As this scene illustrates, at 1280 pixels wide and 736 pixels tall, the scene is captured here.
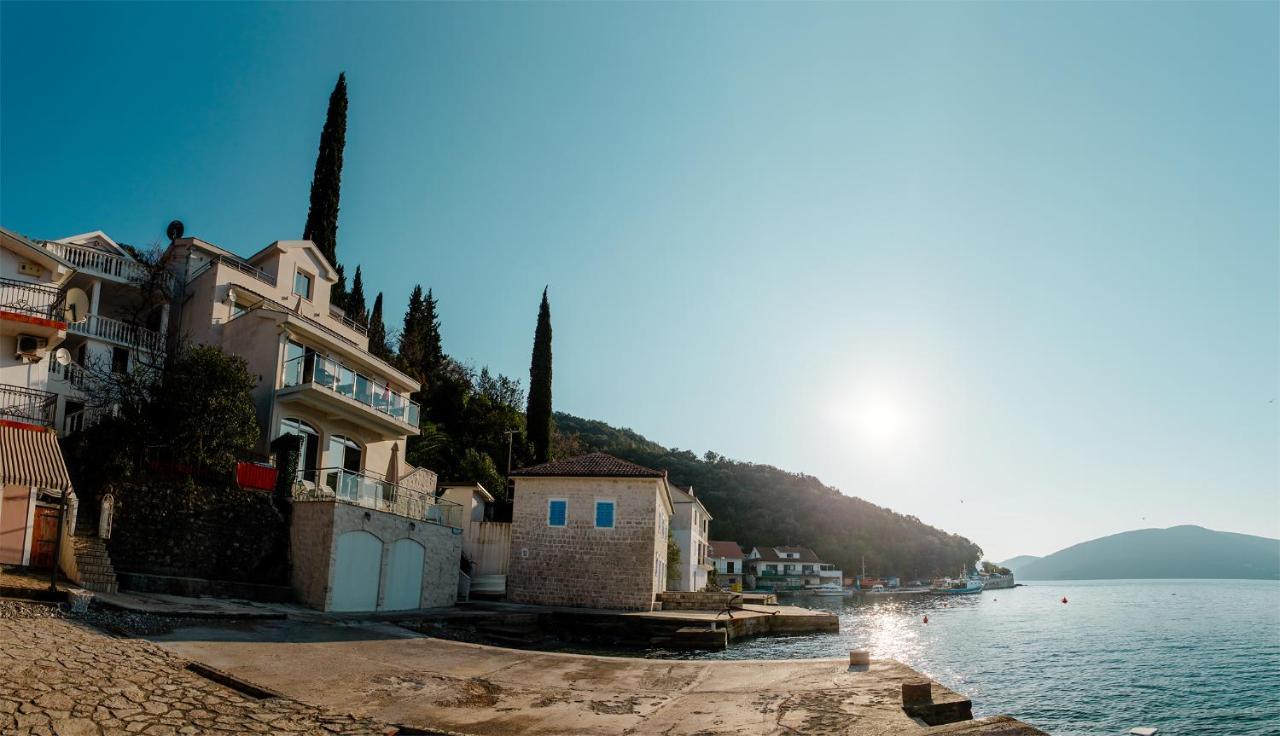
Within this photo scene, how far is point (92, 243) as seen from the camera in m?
29.8

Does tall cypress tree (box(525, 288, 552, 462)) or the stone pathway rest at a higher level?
tall cypress tree (box(525, 288, 552, 462))

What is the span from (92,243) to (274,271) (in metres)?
6.38

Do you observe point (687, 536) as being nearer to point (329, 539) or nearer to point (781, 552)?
point (329, 539)

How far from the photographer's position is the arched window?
27406mm

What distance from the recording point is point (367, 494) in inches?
925

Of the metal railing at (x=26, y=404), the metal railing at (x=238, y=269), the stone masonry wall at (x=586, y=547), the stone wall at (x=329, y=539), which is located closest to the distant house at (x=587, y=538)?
the stone masonry wall at (x=586, y=547)

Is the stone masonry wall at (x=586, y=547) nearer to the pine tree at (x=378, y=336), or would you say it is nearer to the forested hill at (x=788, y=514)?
the pine tree at (x=378, y=336)

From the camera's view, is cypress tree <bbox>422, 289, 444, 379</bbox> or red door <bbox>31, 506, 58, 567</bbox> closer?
red door <bbox>31, 506, 58, 567</bbox>

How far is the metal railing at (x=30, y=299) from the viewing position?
887 inches

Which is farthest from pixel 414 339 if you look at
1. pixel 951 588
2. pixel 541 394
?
pixel 951 588

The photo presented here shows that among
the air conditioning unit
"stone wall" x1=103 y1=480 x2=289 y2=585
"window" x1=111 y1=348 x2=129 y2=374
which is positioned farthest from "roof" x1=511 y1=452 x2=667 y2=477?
the air conditioning unit

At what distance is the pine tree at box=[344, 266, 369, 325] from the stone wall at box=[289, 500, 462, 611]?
3394cm

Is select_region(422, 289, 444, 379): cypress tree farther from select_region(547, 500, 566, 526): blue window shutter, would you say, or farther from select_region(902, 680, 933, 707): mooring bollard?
select_region(902, 680, 933, 707): mooring bollard

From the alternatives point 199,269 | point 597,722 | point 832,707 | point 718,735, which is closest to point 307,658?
point 597,722
